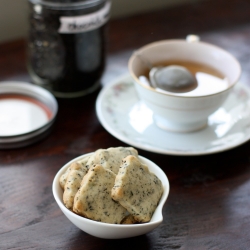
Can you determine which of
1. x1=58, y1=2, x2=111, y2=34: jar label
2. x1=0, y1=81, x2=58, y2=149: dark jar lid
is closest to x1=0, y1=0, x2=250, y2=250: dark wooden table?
x1=0, y1=81, x2=58, y2=149: dark jar lid

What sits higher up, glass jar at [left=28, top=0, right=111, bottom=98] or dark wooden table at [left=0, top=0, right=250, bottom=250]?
glass jar at [left=28, top=0, right=111, bottom=98]

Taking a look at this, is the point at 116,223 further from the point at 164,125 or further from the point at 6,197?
the point at 164,125

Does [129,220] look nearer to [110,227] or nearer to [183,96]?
[110,227]

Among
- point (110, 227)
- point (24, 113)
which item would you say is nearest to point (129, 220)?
point (110, 227)

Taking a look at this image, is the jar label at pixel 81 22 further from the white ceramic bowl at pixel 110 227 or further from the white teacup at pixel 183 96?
the white ceramic bowl at pixel 110 227

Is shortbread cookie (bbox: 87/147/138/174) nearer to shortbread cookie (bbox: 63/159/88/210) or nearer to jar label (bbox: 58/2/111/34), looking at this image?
shortbread cookie (bbox: 63/159/88/210)

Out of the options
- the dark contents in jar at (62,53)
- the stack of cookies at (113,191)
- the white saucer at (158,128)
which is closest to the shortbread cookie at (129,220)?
the stack of cookies at (113,191)
